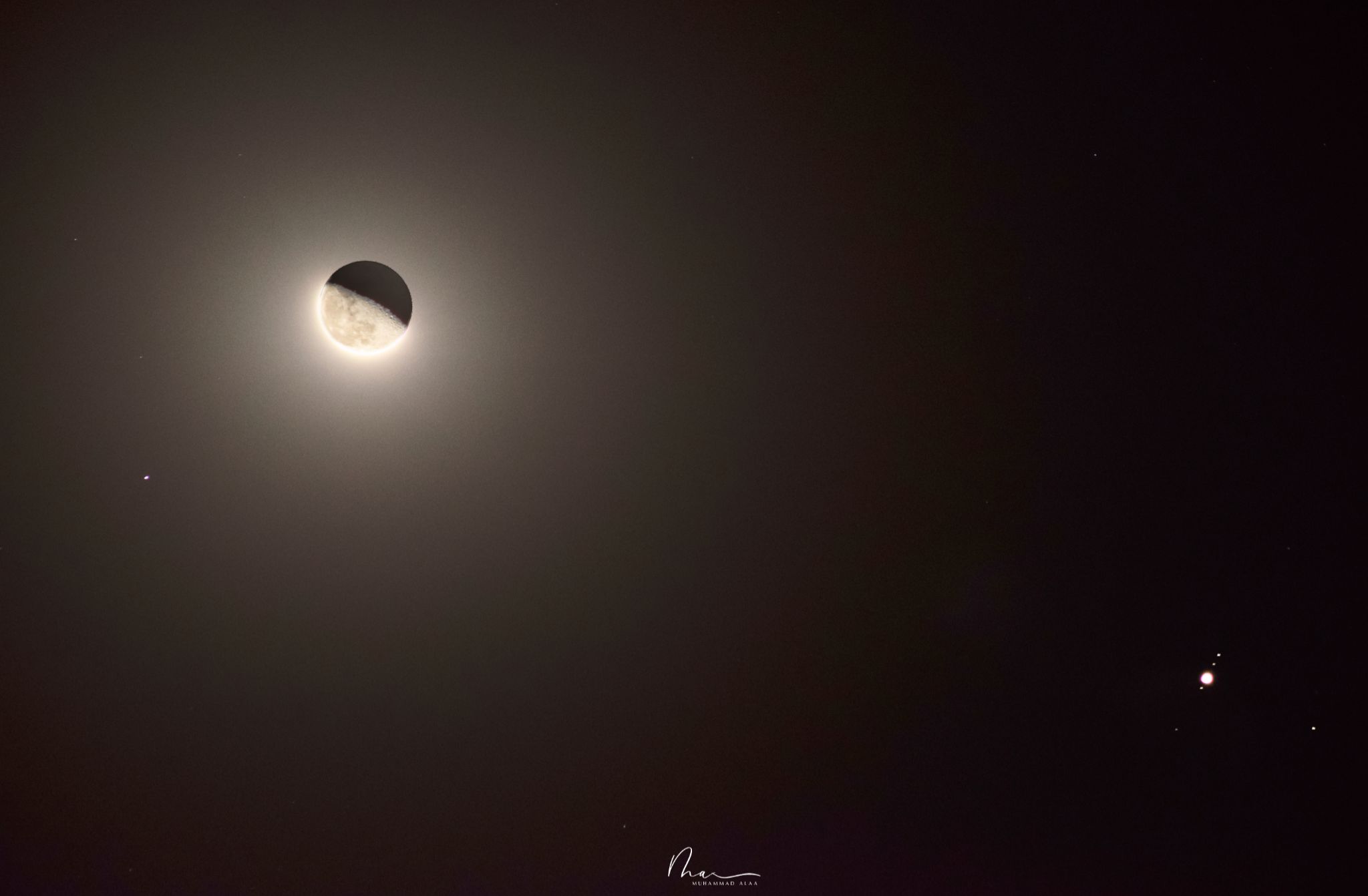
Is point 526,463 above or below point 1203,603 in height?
below

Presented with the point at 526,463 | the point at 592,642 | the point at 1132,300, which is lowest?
the point at 592,642

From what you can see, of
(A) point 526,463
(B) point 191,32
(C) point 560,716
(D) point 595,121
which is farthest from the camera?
(C) point 560,716

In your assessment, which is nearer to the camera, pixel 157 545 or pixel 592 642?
pixel 157 545

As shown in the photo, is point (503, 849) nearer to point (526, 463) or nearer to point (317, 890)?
point (317, 890)

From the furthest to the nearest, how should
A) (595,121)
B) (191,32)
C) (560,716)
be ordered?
1. (560,716)
2. (595,121)
3. (191,32)

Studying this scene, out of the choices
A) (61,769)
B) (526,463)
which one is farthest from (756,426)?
(61,769)
